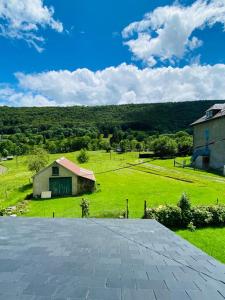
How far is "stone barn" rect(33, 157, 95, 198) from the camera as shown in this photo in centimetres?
4306

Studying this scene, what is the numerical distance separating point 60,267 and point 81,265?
0.48m

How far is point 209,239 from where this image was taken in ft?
72.9

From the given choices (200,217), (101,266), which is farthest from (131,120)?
(101,266)

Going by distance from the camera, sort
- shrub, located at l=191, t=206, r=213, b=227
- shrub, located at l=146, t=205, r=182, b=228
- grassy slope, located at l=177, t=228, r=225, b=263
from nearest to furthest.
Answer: grassy slope, located at l=177, t=228, r=225, b=263 → shrub, located at l=146, t=205, r=182, b=228 → shrub, located at l=191, t=206, r=213, b=227

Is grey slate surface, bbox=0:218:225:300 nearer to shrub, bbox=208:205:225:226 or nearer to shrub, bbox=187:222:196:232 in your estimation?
shrub, bbox=187:222:196:232

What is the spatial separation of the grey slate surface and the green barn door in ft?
106

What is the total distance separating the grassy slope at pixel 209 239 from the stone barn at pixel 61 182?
70.0ft

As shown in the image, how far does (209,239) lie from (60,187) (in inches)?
1027

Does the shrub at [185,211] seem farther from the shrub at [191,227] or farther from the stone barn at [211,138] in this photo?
the stone barn at [211,138]

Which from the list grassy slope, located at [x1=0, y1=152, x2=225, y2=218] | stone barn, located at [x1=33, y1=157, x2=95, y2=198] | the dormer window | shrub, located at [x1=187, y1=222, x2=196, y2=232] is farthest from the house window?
the dormer window

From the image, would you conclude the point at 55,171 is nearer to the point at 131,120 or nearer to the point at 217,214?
the point at 217,214

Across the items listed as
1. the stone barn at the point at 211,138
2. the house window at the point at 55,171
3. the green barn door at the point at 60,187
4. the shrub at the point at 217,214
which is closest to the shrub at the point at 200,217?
the shrub at the point at 217,214

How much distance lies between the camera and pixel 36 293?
4.60 m

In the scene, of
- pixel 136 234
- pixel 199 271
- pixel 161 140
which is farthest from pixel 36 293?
pixel 161 140
